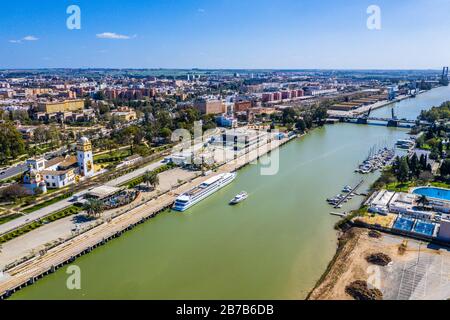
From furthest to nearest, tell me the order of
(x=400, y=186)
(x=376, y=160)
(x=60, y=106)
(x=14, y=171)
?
(x=60, y=106)
(x=376, y=160)
(x=14, y=171)
(x=400, y=186)

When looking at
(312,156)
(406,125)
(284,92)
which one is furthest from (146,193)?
(284,92)

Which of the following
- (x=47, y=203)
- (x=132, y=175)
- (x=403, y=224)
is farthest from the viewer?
(x=132, y=175)

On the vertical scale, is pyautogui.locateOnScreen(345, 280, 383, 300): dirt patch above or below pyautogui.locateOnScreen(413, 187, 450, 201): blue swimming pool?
below

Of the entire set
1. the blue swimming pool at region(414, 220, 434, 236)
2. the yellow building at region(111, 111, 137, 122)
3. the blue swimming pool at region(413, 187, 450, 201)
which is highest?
the yellow building at region(111, 111, 137, 122)

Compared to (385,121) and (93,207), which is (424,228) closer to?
(93,207)

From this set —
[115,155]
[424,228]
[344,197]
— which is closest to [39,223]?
[115,155]

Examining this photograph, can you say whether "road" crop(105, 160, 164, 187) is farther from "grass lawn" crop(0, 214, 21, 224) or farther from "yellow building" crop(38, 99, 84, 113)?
"yellow building" crop(38, 99, 84, 113)

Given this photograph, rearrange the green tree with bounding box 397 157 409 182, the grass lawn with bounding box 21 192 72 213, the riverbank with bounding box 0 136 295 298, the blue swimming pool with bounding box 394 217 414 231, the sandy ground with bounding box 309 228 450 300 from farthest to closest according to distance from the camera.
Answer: the green tree with bounding box 397 157 409 182, the grass lawn with bounding box 21 192 72 213, the blue swimming pool with bounding box 394 217 414 231, the riverbank with bounding box 0 136 295 298, the sandy ground with bounding box 309 228 450 300

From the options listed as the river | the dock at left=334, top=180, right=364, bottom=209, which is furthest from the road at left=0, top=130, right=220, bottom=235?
the dock at left=334, top=180, right=364, bottom=209
